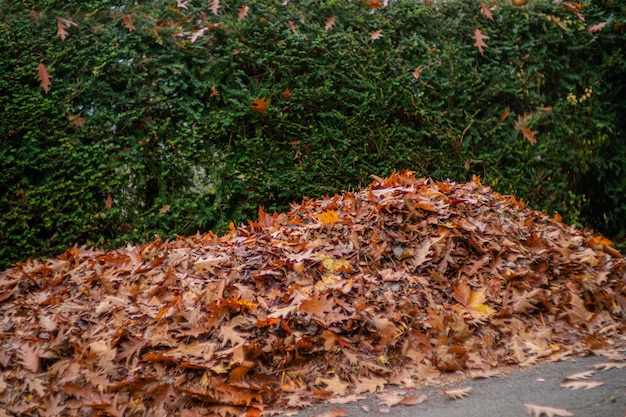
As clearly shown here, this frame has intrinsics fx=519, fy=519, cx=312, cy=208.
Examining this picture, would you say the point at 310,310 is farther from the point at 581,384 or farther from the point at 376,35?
the point at 376,35

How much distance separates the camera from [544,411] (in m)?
2.40

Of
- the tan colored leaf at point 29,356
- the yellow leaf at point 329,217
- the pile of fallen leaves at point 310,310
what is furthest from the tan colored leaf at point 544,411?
the tan colored leaf at point 29,356

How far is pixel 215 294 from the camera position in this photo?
3393 mm

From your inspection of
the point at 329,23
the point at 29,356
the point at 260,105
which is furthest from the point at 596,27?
the point at 29,356

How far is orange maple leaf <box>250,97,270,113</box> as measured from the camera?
208 inches

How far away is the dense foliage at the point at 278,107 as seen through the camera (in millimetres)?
4930

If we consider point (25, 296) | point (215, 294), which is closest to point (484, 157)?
point (215, 294)

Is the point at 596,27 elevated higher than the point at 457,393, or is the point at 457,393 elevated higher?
the point at 596,27

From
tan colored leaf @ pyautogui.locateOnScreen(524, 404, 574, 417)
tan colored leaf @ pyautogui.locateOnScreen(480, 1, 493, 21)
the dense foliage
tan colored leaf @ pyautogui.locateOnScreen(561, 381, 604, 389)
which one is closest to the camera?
tan colored leaf @ pyautogui.locateOnScreen(524, 404, 574, 417)

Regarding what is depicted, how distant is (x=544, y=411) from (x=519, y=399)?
0.74 feet

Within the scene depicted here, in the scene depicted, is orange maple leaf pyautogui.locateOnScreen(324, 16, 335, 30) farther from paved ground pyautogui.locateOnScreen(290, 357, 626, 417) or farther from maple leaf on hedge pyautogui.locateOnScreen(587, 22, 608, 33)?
paved ground pyautogui.locateOnScreen(290, 357, 626, 417)

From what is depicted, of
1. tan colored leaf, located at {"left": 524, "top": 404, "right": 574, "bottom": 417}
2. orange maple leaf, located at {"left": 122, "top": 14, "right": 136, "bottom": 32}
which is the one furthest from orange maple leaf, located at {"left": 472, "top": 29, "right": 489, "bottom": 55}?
tan colored leaf, located at {"left": 524, "top": 404, "right": 574, "bottom": 417}

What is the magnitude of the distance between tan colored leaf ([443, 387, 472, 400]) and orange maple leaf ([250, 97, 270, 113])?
3456mm

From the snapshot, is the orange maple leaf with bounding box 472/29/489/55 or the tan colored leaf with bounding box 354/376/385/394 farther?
the orange maple leaf with bounding box 472/29/489/55
